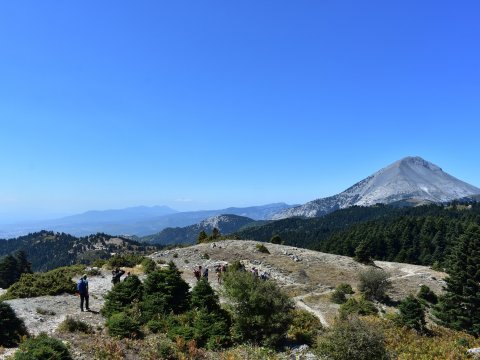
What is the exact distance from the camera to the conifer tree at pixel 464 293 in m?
34.7

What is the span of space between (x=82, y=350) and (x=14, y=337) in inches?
166

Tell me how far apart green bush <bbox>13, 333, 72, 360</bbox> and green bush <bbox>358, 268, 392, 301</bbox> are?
1225 inches

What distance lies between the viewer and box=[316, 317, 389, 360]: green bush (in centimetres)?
1648

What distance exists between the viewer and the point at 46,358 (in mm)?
14102

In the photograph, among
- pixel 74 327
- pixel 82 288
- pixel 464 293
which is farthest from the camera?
pixel 464 293

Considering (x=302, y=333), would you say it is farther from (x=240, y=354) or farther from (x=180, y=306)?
(x=180, y=306)

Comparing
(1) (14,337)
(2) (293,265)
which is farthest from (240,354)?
(2) (293,265)

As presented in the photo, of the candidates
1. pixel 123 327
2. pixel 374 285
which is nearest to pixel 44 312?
pixel 123 327

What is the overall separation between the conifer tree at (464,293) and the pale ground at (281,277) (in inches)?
224

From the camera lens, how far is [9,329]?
1862cm

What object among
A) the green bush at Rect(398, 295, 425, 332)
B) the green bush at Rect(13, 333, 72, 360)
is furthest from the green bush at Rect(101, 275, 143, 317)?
the green bush at Rect(398, 295, 425, 332)

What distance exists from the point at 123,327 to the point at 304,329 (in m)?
10.7

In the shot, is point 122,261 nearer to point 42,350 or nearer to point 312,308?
point 312,308

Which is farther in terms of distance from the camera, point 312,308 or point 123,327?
point 312,308
